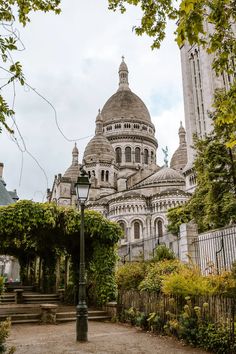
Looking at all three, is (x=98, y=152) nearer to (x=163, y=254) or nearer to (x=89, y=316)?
(x=163, y=254)

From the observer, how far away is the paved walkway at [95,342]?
24.5 feet

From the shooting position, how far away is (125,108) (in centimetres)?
7212

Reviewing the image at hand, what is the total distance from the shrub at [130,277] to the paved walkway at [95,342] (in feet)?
10.00

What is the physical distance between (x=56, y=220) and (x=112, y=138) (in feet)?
182

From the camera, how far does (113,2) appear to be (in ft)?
20.0

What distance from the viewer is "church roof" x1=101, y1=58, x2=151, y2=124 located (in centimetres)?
7050

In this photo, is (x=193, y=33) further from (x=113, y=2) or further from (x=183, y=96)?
(x=183, y=96)

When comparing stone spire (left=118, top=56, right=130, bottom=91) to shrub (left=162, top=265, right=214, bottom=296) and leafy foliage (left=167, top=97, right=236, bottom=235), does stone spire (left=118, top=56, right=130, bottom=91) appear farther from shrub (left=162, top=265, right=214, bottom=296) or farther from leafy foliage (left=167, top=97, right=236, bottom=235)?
shrub (left=162, top=265, right=214, bottom=296)

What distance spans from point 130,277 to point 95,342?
569cm

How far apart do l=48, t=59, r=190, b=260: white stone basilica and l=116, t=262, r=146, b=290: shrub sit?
12.3 feet

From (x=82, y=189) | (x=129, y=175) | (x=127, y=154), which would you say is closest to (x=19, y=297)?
(x=82, y=189)

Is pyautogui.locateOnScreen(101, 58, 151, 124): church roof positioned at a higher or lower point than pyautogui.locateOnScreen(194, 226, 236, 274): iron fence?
higher

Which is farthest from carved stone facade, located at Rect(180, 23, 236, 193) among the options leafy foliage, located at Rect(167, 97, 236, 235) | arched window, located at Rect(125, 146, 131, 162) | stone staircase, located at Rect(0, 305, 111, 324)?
stone staircase, located at Rect(0, 305, 111, 324)

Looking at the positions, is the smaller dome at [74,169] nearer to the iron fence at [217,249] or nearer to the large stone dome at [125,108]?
the large stone dome at [125,108]
